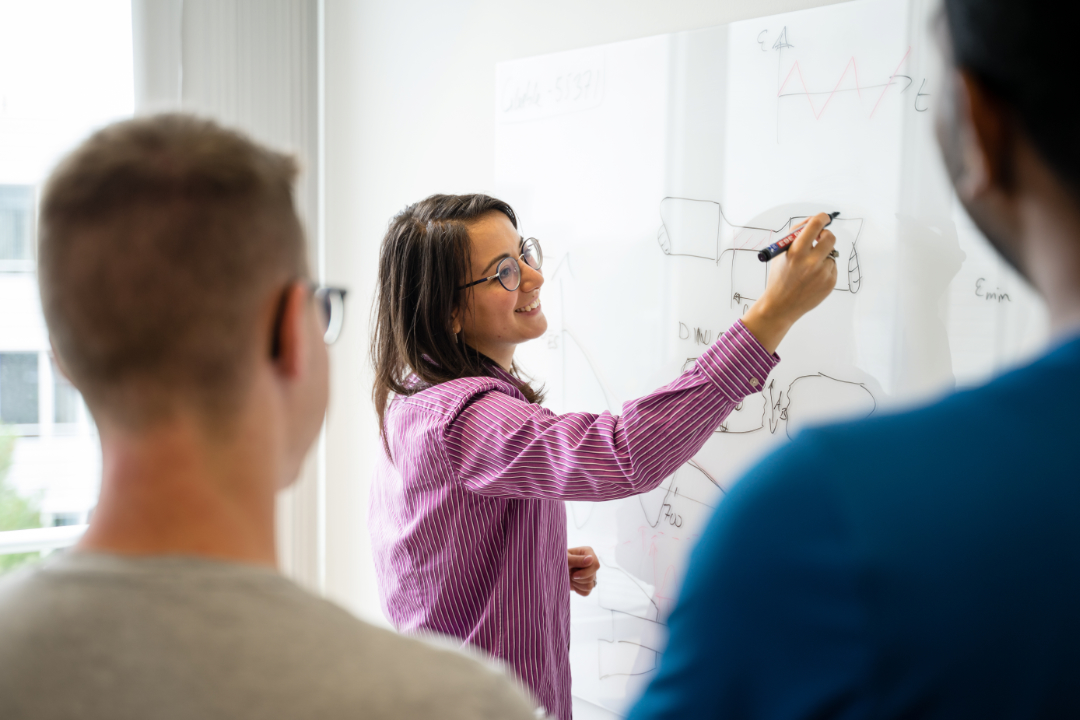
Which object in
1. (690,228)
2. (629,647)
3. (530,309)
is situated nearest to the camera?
(530,309)

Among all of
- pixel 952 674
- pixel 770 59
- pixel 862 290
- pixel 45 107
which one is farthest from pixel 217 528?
pixel 45 107

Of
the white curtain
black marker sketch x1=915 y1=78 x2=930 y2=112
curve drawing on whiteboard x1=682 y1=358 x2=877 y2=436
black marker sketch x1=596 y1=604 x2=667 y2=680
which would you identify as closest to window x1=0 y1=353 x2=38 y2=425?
the white curtain

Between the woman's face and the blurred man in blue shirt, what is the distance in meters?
1.02

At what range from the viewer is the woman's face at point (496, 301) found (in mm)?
1398

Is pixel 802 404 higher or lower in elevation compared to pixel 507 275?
lower

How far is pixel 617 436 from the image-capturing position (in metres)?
1.16

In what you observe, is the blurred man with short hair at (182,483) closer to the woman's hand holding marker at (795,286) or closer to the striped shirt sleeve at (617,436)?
the striped shirt sleeve at (617,436)

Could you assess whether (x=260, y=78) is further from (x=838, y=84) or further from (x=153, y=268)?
(x=153, y=268)

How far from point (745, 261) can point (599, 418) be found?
52cm

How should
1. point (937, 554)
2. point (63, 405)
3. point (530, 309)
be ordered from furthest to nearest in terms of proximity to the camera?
point (63, 405) < point (530, 309) < point (937, 554)

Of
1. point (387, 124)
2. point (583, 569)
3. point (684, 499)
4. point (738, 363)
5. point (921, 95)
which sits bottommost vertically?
point (583, 569)

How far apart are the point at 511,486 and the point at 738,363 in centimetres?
38

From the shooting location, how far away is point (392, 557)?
4.52 ft

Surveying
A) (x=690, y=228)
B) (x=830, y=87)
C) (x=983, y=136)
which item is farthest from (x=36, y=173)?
(x=983, y=136)
